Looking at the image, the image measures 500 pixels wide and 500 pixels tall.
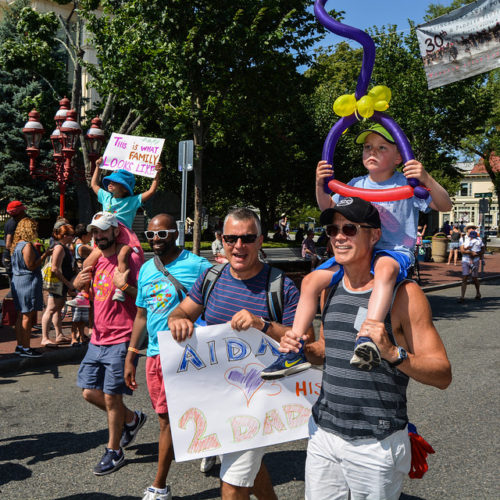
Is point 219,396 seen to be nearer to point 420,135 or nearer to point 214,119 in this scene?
point 214,119

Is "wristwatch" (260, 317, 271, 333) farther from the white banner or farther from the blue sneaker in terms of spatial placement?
the white banner

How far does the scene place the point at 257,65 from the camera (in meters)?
12.0

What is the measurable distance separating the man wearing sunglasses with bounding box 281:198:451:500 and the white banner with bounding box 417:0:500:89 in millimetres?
2456

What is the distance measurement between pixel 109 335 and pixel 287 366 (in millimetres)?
2222

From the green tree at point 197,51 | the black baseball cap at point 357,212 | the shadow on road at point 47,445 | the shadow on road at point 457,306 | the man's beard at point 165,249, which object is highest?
the green tree at point 197,51

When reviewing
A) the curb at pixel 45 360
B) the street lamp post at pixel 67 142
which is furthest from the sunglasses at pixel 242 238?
the street lamp post at pixel 67 142

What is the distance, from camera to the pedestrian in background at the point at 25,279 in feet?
25.0

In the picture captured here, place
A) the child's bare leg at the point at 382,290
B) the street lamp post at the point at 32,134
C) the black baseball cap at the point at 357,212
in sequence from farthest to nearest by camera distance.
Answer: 1. the street lamp post at the point at 32,134
2. the black baseball cap at the point at 357,212
3. the child's bare leg at the point at 382,290

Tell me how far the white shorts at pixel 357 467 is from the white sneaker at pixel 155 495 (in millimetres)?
1606

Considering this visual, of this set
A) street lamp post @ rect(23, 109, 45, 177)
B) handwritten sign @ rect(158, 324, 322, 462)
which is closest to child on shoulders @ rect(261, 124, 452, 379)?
handwritten sign @ rect(158, 324, 322, 462)

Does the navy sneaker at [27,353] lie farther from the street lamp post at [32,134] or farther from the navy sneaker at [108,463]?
the street lamp post at [32,134]

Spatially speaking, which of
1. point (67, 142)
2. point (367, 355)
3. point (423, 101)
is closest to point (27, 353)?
point (67, 142)

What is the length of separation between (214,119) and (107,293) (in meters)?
8.89

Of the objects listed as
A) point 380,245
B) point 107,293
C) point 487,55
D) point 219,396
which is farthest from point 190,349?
point 487,55
